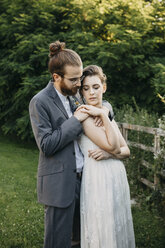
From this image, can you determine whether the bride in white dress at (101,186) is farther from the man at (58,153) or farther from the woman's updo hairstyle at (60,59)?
the woman's updo hairstyle at (60,59)

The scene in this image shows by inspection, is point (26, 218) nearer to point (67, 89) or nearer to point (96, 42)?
point (67, 89)

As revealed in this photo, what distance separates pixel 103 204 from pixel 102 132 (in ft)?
2.04

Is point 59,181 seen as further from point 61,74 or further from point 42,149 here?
point 61,74

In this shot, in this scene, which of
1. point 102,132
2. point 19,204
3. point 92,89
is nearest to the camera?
point 102,132

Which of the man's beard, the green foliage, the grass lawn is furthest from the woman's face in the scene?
the green foliage

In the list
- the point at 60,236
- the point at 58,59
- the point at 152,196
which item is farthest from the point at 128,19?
the point at 60,236

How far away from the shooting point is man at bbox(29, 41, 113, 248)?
2.38 meters

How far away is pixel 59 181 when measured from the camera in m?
2.42

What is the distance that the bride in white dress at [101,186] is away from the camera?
8.29 feet

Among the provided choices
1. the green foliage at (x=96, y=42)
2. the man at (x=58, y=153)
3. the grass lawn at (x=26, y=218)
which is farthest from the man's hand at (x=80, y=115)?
the green foliage at (x=96, y=42)

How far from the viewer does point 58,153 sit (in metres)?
2.42

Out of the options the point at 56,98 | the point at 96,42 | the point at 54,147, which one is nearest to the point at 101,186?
the point at 54,147

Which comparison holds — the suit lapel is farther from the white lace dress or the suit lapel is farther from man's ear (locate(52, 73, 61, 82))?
the white lace dress

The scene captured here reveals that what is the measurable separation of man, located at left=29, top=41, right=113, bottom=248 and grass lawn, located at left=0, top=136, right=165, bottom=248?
5.28ft
